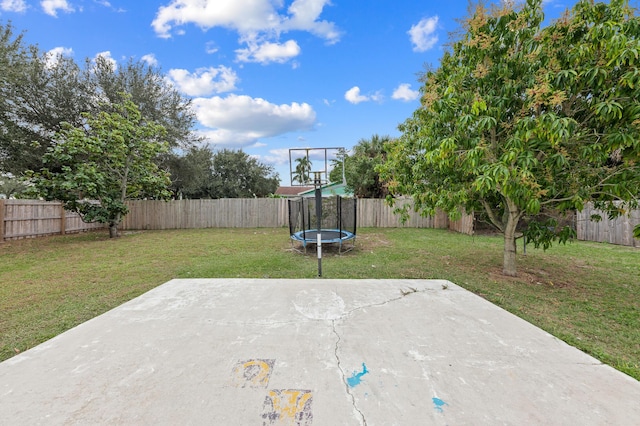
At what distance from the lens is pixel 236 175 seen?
21547 mm

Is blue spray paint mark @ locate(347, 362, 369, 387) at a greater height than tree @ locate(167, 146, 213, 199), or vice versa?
tree @ locate(167, 146, 213, 199)

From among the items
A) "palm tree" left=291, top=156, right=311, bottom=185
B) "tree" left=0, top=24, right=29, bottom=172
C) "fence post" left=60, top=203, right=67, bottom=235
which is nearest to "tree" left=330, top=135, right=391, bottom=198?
"palm tree" left=291, top=156, right=311, bottom=185

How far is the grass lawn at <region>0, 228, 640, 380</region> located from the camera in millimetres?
2605

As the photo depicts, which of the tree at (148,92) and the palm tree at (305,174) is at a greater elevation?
the tree at (148,92)

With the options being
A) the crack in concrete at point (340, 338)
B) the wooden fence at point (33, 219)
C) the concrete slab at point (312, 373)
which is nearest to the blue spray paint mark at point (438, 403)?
the concrete slab at point (312, 373)

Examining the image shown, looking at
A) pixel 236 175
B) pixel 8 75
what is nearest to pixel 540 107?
pixel 8 75

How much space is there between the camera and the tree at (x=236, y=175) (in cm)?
2029

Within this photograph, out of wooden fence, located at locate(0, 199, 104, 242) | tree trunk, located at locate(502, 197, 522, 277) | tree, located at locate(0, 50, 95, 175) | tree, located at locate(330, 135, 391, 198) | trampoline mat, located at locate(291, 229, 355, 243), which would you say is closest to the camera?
tree trunk, located at locate(502, 197, 522, 277)

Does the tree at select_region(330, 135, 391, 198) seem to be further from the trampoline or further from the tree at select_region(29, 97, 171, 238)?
the tree at select_region(29, 97, 171, 238)

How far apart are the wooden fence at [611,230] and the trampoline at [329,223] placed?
5.90m

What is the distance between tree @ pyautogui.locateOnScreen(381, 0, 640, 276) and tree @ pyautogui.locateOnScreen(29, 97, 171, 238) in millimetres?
9128

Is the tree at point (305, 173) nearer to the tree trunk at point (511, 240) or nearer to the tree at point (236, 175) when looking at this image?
the tree trunk at point (511, 240)

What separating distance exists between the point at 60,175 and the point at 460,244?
11.6 m

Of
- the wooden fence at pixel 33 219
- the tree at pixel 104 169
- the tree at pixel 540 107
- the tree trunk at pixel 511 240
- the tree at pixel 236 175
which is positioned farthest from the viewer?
the tree at pixel 236 175
